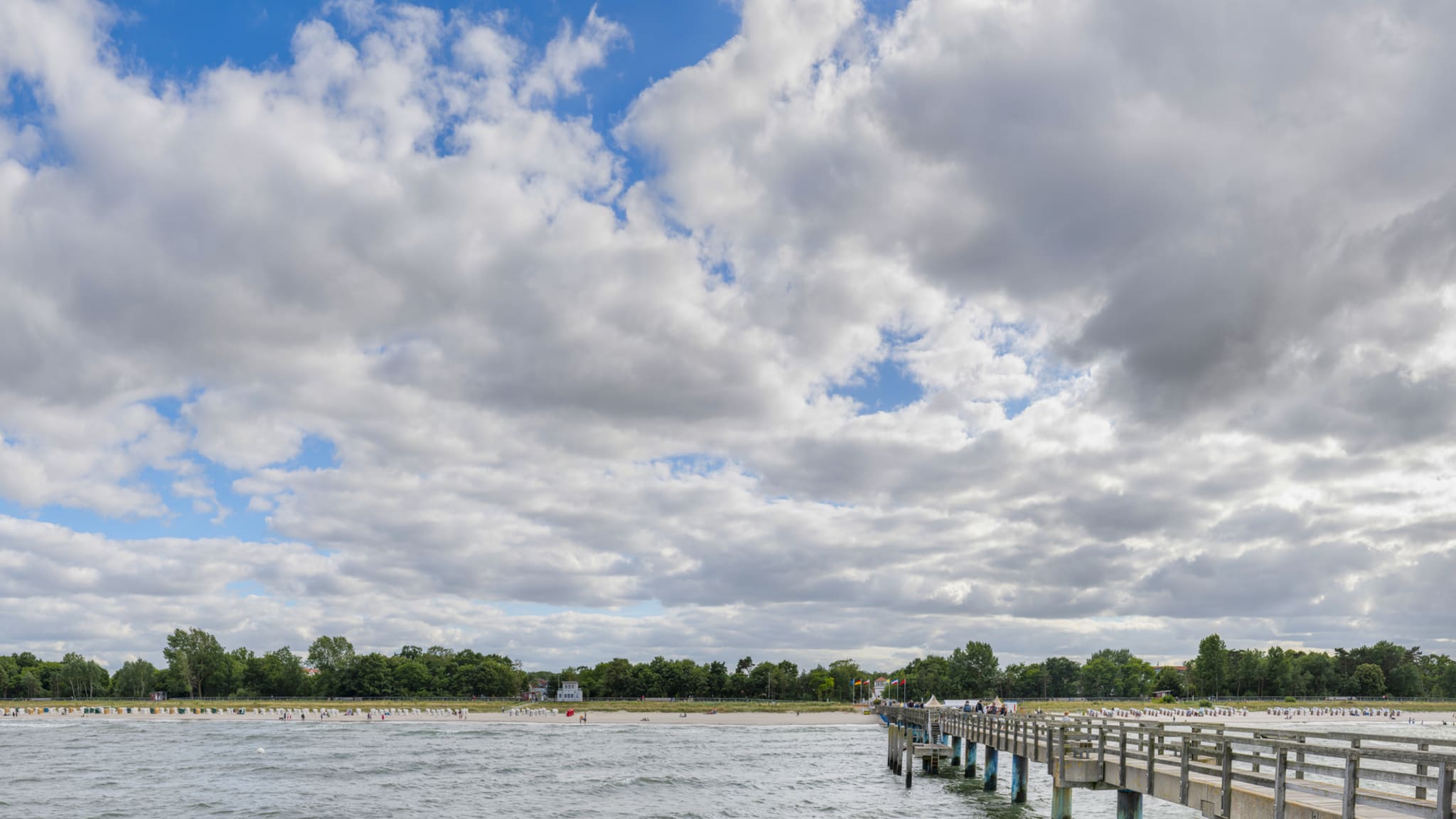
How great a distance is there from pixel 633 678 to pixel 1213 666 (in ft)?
360

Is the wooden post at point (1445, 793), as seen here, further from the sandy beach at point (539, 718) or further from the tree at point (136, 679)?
the tree at point (136, 679)

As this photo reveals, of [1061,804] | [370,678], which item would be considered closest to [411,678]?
[370,678]

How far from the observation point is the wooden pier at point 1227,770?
14977 mm

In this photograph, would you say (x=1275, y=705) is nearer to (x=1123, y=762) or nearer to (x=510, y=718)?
(x=510, y=718)

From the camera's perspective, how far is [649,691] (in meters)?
170

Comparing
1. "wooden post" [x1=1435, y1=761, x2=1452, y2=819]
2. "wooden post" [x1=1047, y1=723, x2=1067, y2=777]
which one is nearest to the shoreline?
"wooden post" [x1=1047, y1=723, x2=1067, y2=777]

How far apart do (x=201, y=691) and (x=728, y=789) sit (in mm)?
155941

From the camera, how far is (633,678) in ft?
563

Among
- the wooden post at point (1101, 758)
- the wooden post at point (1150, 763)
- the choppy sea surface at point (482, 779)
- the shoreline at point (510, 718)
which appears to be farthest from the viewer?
the shoreline at point (510, 718)

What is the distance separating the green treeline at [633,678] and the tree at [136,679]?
0.72 feet

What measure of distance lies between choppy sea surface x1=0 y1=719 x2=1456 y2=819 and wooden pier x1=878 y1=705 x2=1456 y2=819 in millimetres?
8424

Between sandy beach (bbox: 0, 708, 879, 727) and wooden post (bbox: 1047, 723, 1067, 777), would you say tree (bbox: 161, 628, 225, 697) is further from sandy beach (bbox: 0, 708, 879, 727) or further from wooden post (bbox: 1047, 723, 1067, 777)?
wooden post (bbox: 1047, 723, 1067, 777)

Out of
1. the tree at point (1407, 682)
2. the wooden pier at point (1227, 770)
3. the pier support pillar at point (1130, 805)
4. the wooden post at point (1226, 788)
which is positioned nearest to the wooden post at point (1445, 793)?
the wooden pier at point (1227, 770)

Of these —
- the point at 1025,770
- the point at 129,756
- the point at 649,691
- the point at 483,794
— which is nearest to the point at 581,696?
the point at 649,691
